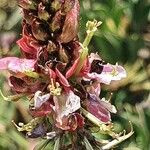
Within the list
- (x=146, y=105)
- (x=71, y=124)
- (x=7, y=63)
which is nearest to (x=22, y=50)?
(x=7, y=63)

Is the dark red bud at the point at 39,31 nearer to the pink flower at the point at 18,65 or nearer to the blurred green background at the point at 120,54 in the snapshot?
the pink flower at the point at 18,65

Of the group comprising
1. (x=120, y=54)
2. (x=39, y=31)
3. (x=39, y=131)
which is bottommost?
(x=120, y=54)

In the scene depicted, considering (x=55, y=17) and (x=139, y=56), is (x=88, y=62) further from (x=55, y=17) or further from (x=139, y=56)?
(x=139, y=56)

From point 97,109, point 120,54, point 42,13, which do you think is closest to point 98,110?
point 97,109

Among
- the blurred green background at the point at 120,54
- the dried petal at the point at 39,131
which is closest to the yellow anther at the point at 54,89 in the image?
the dried petal at the point at 39,131

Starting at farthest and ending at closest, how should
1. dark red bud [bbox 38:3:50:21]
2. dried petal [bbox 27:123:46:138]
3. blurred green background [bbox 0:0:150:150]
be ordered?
blurred green background [bbox 0:0:150:150], dried petal [bbox 27:123:46:138], dark red bud [bbox 38:3:50:21]

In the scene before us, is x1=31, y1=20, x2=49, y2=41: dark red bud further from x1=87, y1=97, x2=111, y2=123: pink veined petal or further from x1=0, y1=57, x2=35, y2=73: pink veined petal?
x1=87, y1=97, x2=111, y2=123: pink veined petal

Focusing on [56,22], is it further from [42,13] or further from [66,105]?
[66,105]

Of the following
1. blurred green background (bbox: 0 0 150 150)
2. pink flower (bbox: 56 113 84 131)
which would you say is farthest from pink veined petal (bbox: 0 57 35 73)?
blurred green background (bbox: 0 0 150 150)
